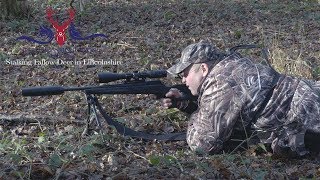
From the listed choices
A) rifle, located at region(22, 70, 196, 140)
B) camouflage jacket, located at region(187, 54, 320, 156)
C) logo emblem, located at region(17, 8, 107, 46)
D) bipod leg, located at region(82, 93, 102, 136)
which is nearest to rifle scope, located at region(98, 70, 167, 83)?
rifle, located at region(22, 70, 196, 140)

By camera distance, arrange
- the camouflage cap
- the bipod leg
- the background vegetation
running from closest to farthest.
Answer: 1. the background vegetation
2. the camouflage cap
3. the bipod leg

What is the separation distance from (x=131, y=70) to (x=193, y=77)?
3.57m

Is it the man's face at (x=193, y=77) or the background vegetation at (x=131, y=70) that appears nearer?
the background vegetation at (x=131, y=70)

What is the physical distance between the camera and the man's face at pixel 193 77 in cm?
584

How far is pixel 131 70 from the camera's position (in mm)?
9367

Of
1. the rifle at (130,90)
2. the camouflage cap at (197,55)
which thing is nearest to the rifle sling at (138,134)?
the rifle at (130,90)

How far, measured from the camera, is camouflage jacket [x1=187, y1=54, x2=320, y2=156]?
18.2 ft

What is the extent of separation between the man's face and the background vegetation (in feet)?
2.13

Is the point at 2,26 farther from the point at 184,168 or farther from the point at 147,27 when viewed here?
the point at 184,168

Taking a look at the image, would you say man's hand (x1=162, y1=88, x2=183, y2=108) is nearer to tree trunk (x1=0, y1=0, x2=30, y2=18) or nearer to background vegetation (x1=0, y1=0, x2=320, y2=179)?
background vegetation (x1=0, y1=0, x2=320, y2=179)

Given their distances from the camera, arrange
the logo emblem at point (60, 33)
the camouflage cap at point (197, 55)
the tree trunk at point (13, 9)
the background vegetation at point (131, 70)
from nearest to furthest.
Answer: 1. the background vegetation at point (131, 70)
2. the camouflage cap at point (197, 55)
3. the logo emblem at point (60, 33)
4. the tree trunk at point (13, 9)

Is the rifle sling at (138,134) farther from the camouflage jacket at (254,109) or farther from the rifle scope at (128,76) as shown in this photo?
the camouflage jacket at (254,109)

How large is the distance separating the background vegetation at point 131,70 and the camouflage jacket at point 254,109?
200 millimetres

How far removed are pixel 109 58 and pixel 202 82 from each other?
4600mm
